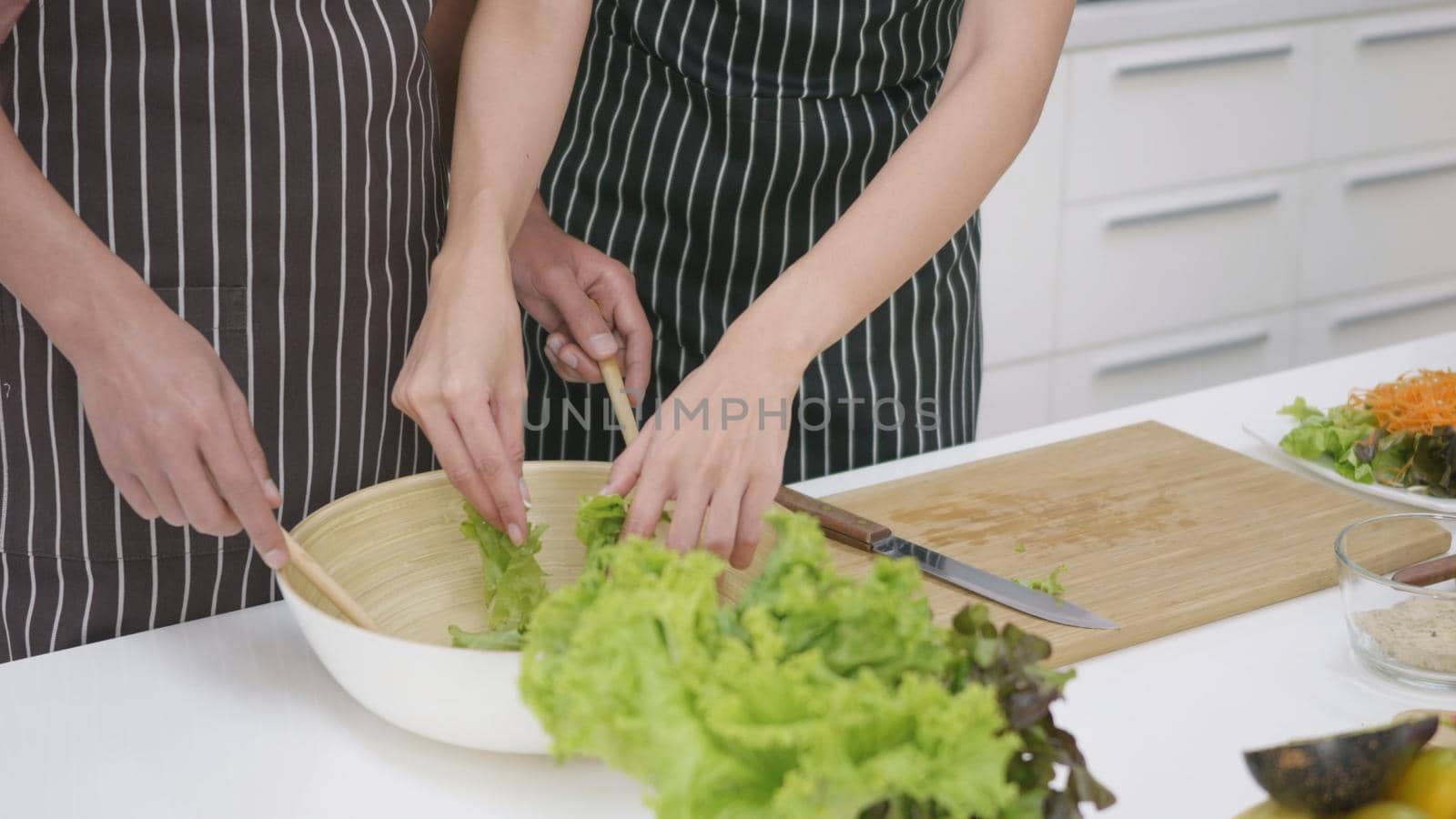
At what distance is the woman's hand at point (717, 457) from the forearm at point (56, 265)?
13.4 inches

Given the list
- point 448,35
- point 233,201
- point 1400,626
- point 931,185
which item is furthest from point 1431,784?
point 448,35

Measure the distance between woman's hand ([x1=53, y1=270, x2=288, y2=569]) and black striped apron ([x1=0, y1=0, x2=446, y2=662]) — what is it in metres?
0.23

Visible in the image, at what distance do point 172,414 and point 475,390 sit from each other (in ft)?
0.63

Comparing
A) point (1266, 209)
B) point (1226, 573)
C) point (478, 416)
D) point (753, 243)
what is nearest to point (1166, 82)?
point (1266, 209)

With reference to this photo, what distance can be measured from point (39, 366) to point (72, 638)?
22 centimetres

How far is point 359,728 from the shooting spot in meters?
0.94

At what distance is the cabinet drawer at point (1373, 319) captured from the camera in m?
3.43

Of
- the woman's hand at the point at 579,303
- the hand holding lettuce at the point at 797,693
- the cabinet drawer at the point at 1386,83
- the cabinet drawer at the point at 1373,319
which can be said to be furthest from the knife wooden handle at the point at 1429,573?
the cabinet drawer at the point at 1373,319

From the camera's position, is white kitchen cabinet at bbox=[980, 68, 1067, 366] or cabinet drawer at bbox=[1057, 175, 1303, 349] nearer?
white kitchen cabinet at bbox=[980, 68, 1067, 366]

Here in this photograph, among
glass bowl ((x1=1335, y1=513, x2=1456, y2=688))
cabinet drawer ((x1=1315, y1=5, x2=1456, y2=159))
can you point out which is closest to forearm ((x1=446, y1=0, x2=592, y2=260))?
glass bowl ((x1=1335, y1=513, x2=1456, y2=688))

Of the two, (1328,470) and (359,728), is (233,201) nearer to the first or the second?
(359,728)

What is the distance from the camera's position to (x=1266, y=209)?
3.24 meters

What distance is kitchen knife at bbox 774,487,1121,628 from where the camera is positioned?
1.03 meters

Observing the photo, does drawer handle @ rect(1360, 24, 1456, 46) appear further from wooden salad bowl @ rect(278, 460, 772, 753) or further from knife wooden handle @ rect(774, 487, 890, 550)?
wooden salad bowl @ rect(278, 460, 772, 753)
